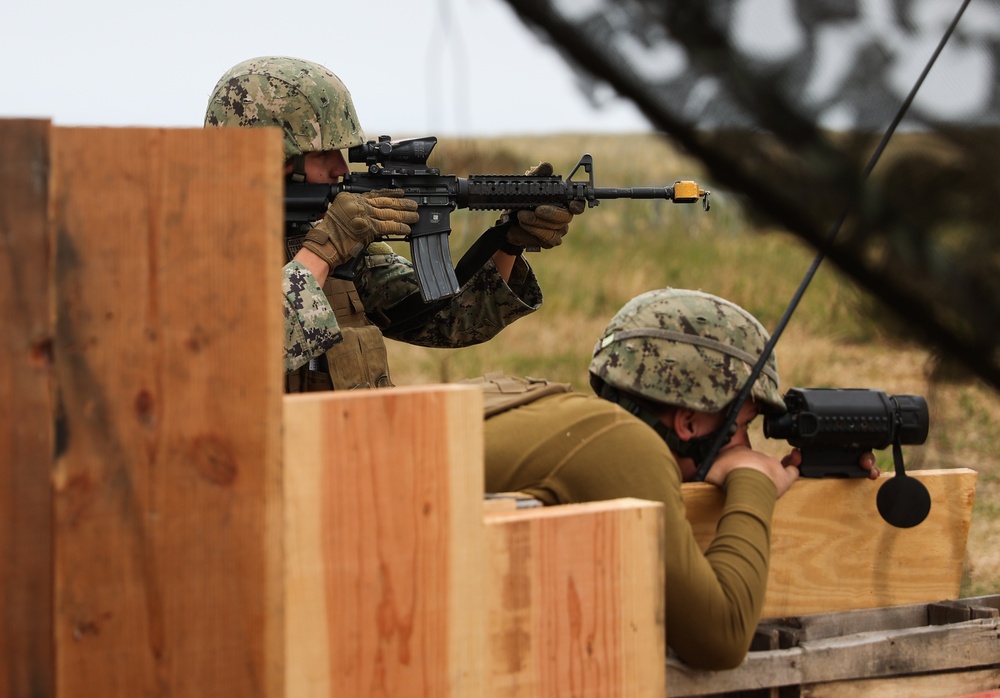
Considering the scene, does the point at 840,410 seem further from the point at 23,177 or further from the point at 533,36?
the point at 23,177

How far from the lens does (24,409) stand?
5.36 feet

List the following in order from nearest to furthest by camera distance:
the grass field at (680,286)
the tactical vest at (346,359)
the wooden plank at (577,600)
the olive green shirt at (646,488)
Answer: the wooden plank at (577,600)
the olive green shirt at (646,488)
the tactical vest at (346,359)
the grass field at (680,286)

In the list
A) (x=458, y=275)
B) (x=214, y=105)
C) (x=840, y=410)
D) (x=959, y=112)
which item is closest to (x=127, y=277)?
(x=959, y=112)

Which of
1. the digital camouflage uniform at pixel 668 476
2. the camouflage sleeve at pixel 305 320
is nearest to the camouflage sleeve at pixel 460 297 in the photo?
the camouflage sleeve at pixel 305 320

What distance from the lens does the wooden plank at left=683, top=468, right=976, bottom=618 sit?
2.89 metres

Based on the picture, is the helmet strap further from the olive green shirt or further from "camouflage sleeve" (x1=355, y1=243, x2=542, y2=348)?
the olive green shirt

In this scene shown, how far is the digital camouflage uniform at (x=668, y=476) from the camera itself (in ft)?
7.79

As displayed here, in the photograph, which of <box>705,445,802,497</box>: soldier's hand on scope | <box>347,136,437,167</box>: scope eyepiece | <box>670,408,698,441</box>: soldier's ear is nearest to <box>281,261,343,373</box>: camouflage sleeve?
<box>347,136,437,167</box>: scope eyepiece

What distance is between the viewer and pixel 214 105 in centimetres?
396

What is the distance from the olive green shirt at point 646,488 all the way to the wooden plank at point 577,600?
0.25 m

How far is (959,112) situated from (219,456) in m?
1.21

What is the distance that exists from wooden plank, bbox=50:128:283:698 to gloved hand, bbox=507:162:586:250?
2.52 metres

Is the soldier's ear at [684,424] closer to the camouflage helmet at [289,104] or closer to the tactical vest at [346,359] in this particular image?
the tactical vest at [346,359]

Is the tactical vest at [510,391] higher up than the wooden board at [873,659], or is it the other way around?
the tactical vest at [510,391]
